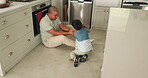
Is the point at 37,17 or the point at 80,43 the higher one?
the point at 37,17

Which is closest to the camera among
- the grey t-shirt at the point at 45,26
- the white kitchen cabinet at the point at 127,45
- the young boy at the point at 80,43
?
the white kitchen cabinet at the point at 127,45

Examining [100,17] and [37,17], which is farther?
[100,17]

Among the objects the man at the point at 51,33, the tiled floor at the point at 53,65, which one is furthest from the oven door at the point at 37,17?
the tiled floor at the point at 53,65

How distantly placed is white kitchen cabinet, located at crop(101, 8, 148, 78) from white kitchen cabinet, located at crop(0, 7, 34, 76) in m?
1.33

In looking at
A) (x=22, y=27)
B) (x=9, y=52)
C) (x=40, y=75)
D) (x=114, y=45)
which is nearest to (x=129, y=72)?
(x=114, y=45)

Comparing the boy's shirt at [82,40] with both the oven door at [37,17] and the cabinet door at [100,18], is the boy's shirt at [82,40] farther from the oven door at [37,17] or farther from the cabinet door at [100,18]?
the cabinet door at [100,18]

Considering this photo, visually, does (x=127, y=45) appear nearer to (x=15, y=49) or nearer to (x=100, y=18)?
(x=15, y=49)

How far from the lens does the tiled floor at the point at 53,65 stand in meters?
1.89

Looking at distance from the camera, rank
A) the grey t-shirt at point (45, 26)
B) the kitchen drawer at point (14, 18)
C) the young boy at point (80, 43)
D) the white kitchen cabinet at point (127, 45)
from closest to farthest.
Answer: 1. the white kitchen cabinet at point (127, 45)
2. the kitchen drawer at point (14, 18)
3. the young boy at point (80, 43)
4. the grey t-shirt at point (45, 26)

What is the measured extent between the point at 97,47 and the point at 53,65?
0.99 meters

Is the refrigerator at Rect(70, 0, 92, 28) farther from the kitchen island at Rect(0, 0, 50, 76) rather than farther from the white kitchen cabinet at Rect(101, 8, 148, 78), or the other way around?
the white kitchen cabinet at Rect(101, 8, 148, 78)

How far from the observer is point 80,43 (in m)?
2.12

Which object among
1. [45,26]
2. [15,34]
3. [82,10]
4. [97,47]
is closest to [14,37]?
[15,34]

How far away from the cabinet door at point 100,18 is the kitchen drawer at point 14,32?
169cm
